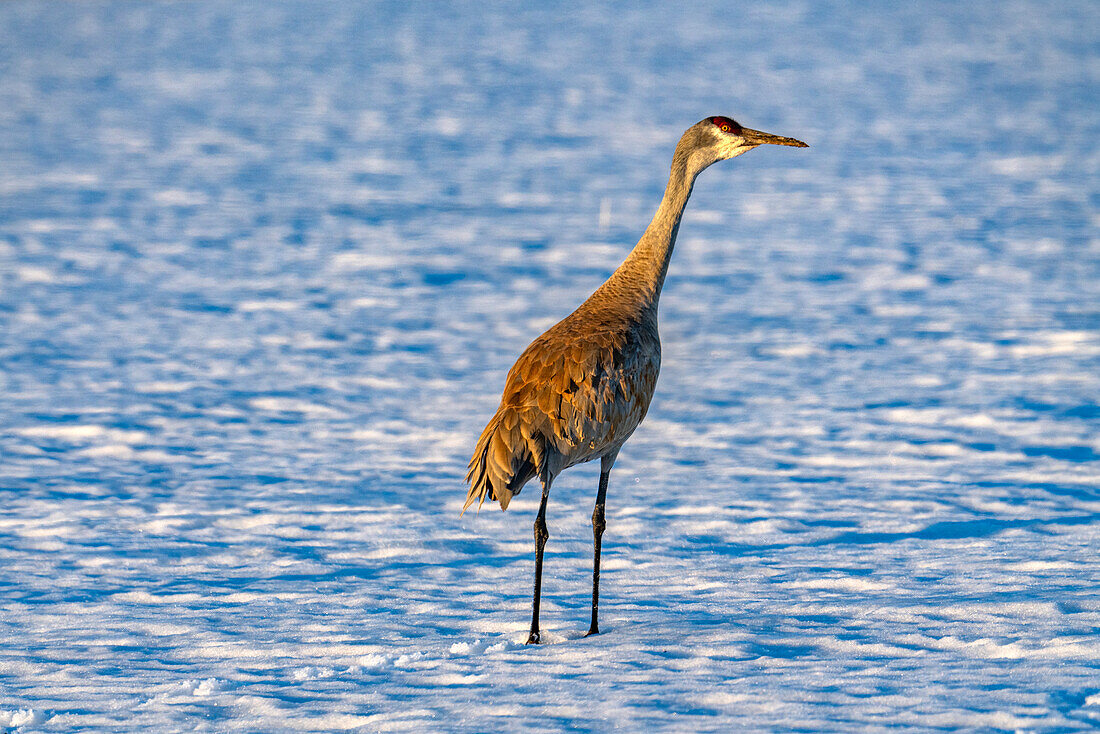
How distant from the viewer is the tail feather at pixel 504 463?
600 centimetres

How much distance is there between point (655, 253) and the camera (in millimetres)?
7332

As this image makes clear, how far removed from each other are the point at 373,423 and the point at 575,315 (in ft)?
13.6

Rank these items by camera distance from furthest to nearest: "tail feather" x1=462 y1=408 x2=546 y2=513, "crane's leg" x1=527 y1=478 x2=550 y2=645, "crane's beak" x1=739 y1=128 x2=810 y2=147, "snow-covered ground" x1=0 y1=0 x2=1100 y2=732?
"crane's beak" x1=739 y1=128 x2=810 y2=147 < "crane's leg" x1=527 y1=478 x2=550 y2=645 < "tail feather" x1=462 y1=408 x2=546 y2=513 < "snow-covered ground" x1=0 y1=0 x2=1100 y2=732

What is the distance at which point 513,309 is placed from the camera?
14148mm

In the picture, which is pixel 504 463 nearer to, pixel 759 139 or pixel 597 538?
pixel 597 538

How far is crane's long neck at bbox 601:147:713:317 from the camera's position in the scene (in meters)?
7.18

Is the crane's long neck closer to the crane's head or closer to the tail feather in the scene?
the crane's head

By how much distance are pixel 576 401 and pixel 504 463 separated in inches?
19.8

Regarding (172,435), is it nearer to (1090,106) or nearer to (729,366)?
(729,366)

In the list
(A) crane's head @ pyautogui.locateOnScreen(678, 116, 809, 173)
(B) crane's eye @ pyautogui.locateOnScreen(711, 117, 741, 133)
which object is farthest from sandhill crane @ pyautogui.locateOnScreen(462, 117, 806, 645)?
(B) crane's eye @ pyautogui.locateOnScreen(711, 117, 741, 133)

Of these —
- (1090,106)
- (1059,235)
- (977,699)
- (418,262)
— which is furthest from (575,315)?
(1090,106)

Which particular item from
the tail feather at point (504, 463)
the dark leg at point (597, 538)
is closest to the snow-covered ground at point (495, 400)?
the dark leg at point (597, 538)

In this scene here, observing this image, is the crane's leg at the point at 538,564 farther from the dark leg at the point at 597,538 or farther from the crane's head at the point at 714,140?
the crane's head at the point at 714,140

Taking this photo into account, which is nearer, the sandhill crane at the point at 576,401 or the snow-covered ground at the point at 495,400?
the snow-covered ground at the point at 495,400
